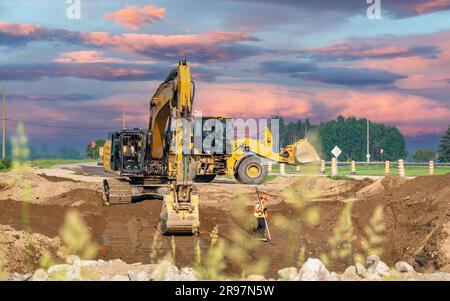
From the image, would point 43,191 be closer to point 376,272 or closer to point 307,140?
point 307,140

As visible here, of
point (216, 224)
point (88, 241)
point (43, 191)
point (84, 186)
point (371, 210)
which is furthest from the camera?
point (84, 186)

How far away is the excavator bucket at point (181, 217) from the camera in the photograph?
18703 millimetres

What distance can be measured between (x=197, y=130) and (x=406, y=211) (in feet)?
41.9

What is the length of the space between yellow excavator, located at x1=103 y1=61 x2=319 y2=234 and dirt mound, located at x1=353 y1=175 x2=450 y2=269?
19.2 ft

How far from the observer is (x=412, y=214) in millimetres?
23219

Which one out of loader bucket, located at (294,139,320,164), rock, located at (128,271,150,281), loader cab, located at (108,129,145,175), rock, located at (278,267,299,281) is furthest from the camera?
loader bucket, located at (294,139,320,164)

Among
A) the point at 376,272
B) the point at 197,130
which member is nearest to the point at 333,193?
the point at 197,130

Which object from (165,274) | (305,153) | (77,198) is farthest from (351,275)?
(305,153)

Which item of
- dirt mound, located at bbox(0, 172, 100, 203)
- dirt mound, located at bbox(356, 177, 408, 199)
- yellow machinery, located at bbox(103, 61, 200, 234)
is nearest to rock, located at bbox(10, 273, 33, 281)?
yellow machinery, located at bbox(103, 61, 200, 234)

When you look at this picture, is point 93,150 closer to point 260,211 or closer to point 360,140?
point 360,140

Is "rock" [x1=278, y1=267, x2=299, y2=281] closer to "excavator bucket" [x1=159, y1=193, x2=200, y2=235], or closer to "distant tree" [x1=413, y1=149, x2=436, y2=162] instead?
"excavator bucket" [x1=159, y1=193, x2=200, y2=235]

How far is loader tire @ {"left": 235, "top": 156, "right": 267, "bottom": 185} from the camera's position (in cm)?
3638

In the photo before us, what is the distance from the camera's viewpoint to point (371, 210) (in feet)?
81.7

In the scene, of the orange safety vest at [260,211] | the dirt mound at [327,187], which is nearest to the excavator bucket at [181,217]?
the orange safety vest at [260,211]
